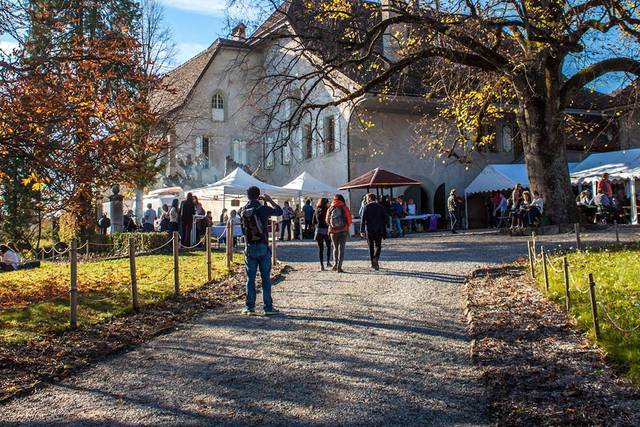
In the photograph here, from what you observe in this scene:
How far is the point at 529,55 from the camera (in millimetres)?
17250

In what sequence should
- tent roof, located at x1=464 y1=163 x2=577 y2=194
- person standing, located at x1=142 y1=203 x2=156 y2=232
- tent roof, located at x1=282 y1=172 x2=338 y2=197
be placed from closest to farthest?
tent roof, located at x1=282 y1=172 x2=338 y2=197 < person standing, located at x1=142 y1=203 x2=156 y2=232 < tent roof, located at x1=464 y1=163 x2=577 y2=194

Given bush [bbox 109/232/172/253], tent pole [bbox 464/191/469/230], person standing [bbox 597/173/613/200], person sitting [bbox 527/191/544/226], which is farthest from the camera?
tent pole [bbox 464/191/469/230]

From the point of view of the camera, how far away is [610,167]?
26.6m

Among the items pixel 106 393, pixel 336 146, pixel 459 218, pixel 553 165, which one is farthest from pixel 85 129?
pixel 459 218

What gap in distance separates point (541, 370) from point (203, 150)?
109 ft

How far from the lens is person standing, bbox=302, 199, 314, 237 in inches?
1012

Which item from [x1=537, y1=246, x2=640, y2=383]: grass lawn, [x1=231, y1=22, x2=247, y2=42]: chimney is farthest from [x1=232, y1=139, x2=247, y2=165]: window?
[x1=537, y1=246, x2=640, y2=383]: grass lawn

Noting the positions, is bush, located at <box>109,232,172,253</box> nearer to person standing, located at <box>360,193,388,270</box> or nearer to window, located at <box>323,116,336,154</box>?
person standing, located at <box>360,193,388,270</box>

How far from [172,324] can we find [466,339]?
4.14m

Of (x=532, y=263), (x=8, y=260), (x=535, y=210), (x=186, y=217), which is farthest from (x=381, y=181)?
(x=8, y=260)

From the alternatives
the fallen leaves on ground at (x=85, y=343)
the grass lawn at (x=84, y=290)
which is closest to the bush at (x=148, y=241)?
the grass lawn at (x=84, y=290)

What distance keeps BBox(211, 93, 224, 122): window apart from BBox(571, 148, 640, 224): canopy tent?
20.0 m

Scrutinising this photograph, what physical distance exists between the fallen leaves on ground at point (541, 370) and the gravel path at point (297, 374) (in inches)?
9.4

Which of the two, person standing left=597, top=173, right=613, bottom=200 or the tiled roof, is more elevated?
the tiled roof
